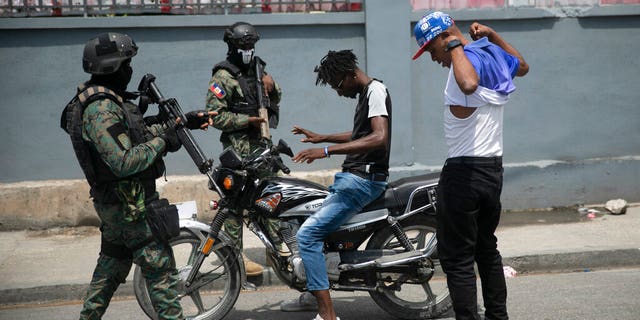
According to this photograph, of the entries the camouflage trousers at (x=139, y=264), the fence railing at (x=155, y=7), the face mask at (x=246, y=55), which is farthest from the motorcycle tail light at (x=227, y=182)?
the fence railing at (x=155, y=7)

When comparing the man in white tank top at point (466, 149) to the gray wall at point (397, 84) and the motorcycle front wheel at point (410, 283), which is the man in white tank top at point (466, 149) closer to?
the motorcycle front wheel at point (410, 283)

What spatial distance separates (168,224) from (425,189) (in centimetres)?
168

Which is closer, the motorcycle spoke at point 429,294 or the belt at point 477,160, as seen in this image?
the belt at point 477,160

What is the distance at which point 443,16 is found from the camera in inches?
169

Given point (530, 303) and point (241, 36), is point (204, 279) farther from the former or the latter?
point (530, 303)

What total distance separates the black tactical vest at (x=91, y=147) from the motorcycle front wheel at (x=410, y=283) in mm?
1594

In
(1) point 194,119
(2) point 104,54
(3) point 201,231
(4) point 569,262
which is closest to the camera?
(2) point 104,54

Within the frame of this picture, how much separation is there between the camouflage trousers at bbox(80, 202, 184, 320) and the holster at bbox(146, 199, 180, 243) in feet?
0.14

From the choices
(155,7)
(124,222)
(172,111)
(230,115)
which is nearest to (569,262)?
(230,115)

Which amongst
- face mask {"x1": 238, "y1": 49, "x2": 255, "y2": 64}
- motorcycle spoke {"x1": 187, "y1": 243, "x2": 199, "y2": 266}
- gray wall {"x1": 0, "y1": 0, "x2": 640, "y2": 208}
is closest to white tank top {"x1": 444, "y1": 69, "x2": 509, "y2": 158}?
motorcycle spoke {"x1": 187, "y1": 243, "x2": 199, "y2": 266}

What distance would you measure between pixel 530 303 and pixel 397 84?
304 centimetres

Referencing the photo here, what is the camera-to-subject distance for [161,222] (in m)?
4.33

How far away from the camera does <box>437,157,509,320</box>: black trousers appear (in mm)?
4324

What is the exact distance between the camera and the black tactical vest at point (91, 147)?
4.21 meters
